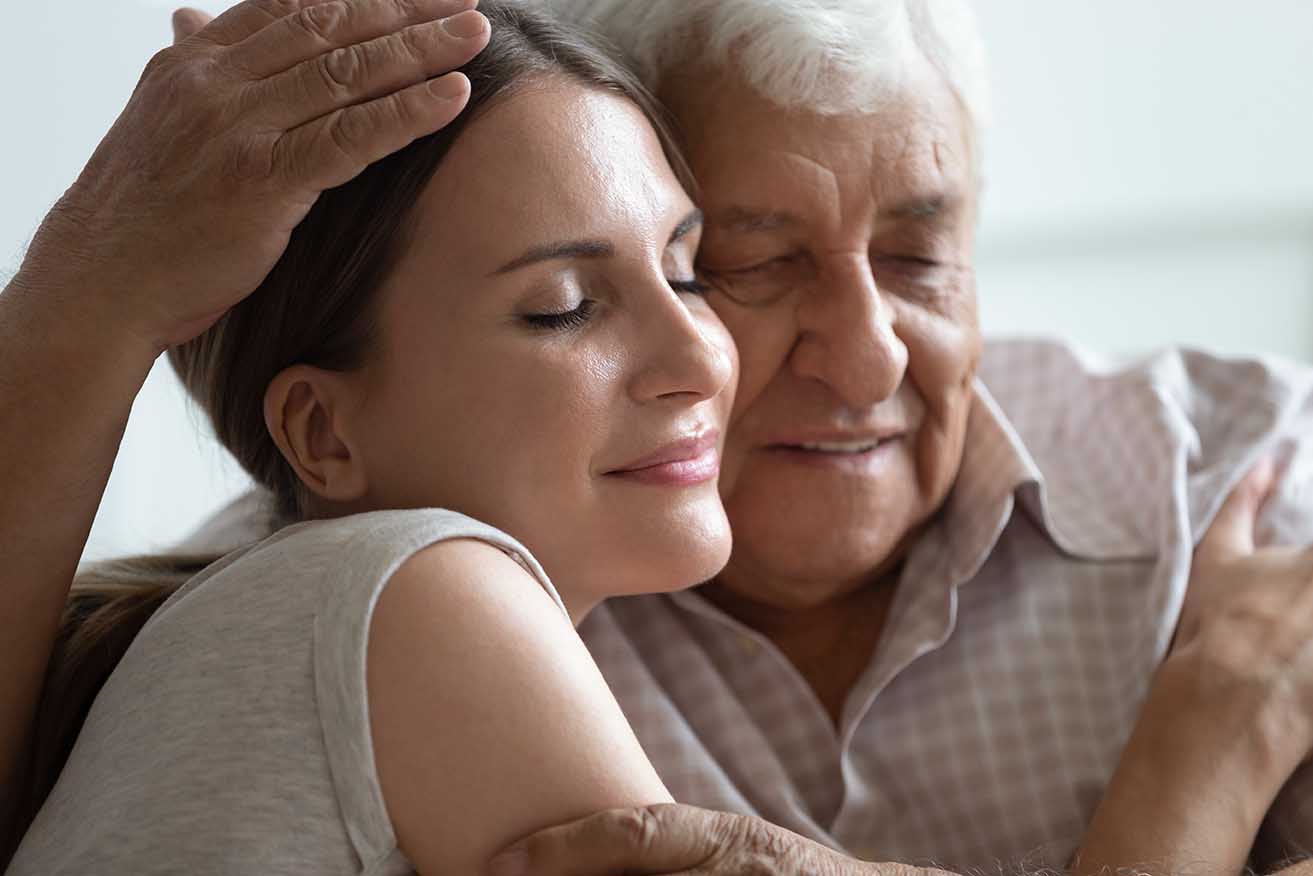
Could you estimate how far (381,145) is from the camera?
125cm

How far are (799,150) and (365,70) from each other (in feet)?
1.85

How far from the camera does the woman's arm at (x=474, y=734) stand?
1044mm

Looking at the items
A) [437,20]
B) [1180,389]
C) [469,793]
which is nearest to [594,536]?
[469,793]

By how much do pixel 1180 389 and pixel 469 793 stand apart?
136cm

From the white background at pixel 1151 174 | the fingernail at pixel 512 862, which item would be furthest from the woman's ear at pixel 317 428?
the white background at pixel 1151 174

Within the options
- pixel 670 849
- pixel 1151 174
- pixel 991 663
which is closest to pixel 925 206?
pixel 991 663

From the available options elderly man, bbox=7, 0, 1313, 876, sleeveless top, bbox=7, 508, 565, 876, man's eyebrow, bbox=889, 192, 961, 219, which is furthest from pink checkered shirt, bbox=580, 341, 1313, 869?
sleeveless top, bbox=7, 508, 565, 876

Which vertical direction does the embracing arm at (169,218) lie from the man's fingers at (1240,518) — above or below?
above

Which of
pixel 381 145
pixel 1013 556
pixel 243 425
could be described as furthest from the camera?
pixel 1013 556

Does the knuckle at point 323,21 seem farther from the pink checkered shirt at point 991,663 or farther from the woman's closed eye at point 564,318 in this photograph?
the pink checkered shirt at point 991,663

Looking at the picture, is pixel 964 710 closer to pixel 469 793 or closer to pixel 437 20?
pixel 469 793

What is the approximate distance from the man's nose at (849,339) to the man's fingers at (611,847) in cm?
72

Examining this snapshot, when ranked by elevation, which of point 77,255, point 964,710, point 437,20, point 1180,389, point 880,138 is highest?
point 437,20

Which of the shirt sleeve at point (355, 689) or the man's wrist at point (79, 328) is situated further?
the man's wrist at point (79, 328)
